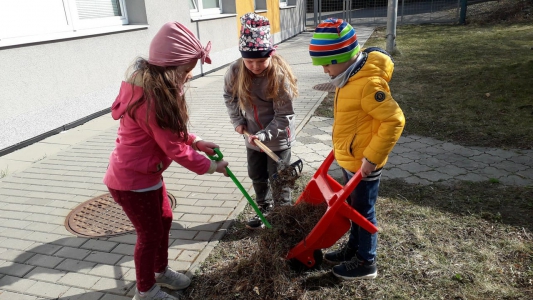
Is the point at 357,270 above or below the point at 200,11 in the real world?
below

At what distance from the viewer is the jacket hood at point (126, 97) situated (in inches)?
80.0

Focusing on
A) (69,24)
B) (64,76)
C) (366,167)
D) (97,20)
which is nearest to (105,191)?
(64,76)

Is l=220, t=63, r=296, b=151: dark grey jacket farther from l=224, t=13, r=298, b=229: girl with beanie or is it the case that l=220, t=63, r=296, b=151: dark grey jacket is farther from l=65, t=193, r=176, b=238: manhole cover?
l=65, t=193, r=176, b=238: manhole cover

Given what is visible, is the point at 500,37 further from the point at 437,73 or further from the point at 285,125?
the point at 285,125

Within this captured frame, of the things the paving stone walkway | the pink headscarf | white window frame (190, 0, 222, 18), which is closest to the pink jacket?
the pink headscarf

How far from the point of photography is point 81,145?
5.46 metres

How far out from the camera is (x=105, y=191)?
13.6 ft

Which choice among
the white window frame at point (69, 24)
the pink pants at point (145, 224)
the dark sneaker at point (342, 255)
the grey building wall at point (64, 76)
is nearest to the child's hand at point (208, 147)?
the pink pants at point (145, 224)

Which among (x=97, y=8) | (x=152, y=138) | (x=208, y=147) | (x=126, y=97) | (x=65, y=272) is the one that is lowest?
(x=65, y=272)

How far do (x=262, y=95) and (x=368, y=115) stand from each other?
94cm

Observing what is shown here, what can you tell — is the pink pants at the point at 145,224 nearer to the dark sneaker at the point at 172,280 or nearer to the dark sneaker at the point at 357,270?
the dark sneaker at the point at 172,280

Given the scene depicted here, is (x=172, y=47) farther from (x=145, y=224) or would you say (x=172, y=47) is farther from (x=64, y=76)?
(x=64, y=76)

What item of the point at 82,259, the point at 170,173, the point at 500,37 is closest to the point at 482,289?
the point at 82,259

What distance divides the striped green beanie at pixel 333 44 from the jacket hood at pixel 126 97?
95cm
